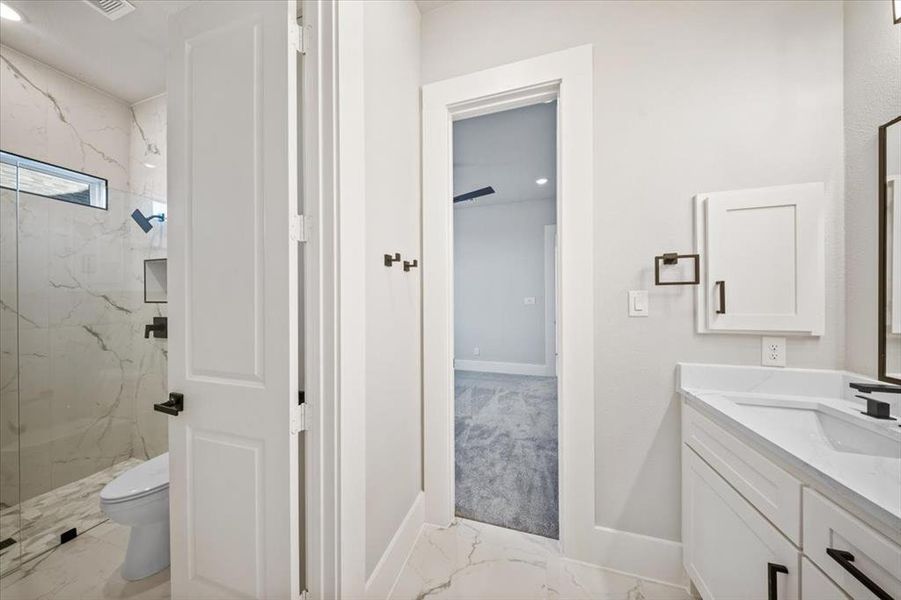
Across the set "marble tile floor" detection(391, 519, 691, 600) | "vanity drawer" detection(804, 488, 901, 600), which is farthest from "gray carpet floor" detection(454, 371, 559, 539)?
"vanity drawer" detection(804, 488, 901, 600)

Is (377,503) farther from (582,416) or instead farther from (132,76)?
(132,76)

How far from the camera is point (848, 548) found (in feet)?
2.24

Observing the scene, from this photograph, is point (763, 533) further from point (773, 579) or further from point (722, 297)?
point (722, 297)

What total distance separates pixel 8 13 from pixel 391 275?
8.24 feet

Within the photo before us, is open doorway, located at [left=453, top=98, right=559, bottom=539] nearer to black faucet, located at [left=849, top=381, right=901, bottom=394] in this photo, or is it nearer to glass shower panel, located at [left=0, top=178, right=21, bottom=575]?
black faucet, located at [left=849, top=381, right=901, bottom=394]

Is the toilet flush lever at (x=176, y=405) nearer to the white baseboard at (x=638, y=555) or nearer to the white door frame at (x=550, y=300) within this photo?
the white baseboard at (x=638, y=555)

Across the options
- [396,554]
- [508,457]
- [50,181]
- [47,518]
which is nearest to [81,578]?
[47,518]

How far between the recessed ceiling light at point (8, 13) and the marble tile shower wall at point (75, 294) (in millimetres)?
273

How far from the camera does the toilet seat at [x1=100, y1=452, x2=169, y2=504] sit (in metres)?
1.38

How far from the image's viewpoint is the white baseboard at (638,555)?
1394 millimetres

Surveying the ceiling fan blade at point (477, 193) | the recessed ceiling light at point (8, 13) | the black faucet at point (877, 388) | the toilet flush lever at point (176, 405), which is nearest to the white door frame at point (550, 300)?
the ceiling fan blade at point (477, 193)

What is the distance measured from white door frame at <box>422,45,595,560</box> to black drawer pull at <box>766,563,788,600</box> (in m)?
0.66

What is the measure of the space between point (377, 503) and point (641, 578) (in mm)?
1241

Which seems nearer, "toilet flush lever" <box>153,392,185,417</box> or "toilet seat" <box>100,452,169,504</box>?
"toilet flush lever" <box>153,392,185,417</box>
